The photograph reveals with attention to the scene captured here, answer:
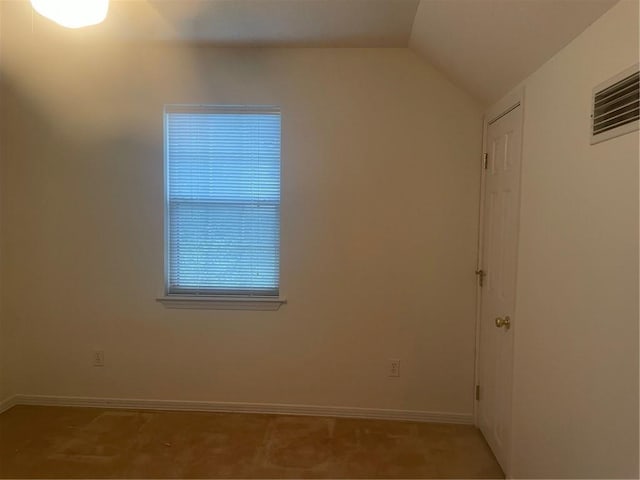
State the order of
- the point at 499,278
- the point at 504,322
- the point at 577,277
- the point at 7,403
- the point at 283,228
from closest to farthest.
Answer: the point at 577,277 < the point at 504,322 < the point at 499,278 < the point at 283,228 < the point at 7,403

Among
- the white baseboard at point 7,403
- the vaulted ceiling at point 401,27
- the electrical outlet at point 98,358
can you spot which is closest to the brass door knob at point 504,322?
the vaulted ceiling at point 401,27

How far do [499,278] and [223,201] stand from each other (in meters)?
1.85

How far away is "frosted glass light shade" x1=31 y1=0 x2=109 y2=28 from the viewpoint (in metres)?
1.46

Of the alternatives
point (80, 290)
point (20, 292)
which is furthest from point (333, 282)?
point (20, 292)

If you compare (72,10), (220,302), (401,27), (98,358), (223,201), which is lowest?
(98,358)

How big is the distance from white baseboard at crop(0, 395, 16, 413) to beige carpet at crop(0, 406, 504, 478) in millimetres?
49

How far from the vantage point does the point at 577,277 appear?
1438 mm

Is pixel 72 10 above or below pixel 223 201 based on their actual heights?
above

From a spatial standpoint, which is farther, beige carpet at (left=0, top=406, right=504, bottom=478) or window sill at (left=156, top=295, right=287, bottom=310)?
window sill at (left=156, top=295, right=287, bottom=310)

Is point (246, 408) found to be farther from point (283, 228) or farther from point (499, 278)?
point (499, 278)

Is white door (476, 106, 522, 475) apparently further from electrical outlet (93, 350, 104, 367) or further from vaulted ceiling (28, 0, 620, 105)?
electrical outlet (93, 350, 104, 367)

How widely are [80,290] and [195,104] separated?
1.57 m

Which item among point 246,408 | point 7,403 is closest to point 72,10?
point 246,408

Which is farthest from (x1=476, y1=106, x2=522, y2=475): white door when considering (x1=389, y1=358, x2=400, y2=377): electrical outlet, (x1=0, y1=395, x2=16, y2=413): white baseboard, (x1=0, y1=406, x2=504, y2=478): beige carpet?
(x1=0, y1=395, x2=16, y2=413): white baseboard
